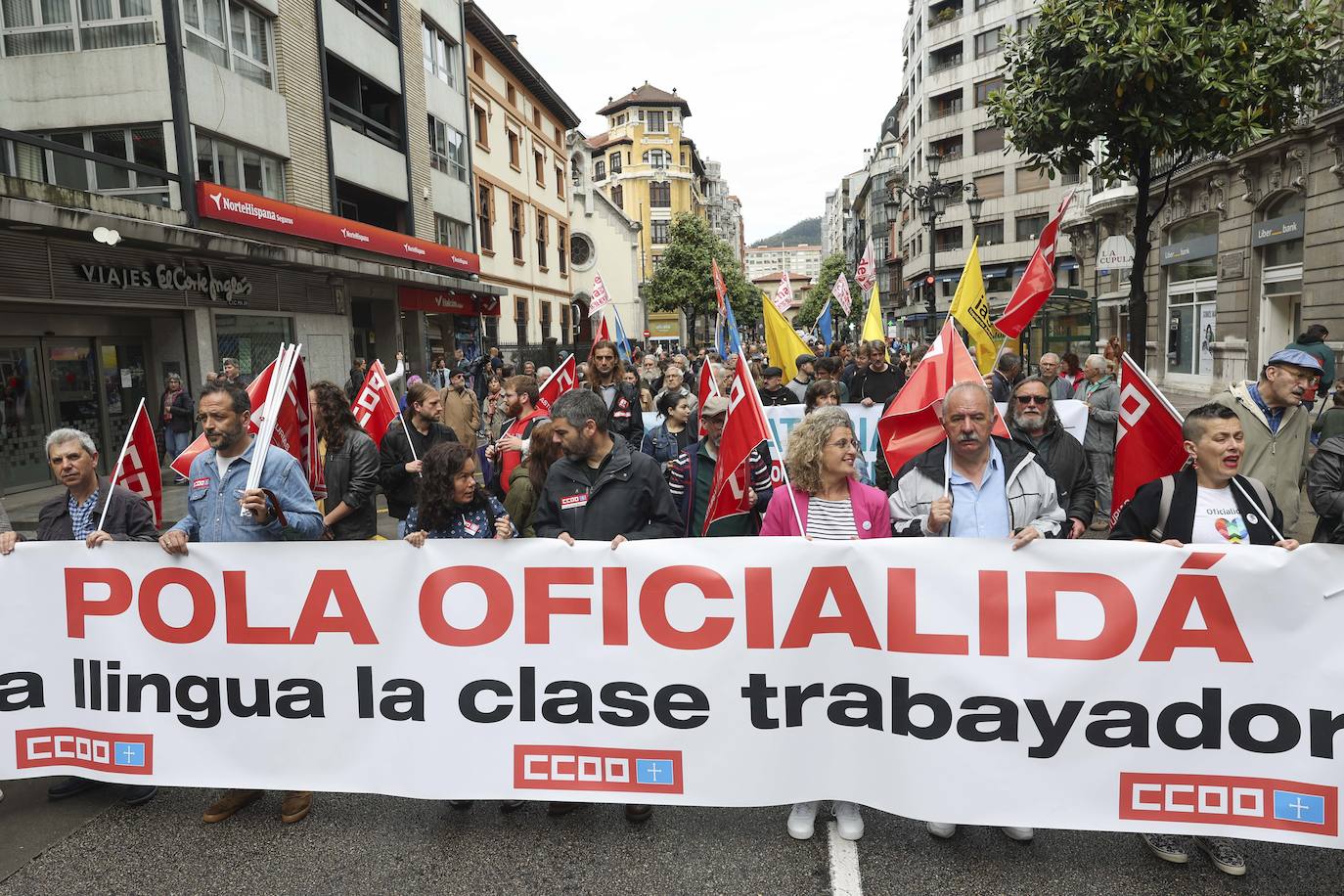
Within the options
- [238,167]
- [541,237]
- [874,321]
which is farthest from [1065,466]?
[541,237]

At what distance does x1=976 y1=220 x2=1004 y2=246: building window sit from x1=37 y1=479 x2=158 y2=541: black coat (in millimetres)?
53554

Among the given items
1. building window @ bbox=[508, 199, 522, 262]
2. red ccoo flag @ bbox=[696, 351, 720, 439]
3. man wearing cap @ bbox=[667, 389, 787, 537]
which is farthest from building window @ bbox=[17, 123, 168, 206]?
building window @ bbox=[508, 199, 522, 262]

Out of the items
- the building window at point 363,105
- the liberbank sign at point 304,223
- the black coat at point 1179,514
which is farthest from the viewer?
the building window at point 363,105

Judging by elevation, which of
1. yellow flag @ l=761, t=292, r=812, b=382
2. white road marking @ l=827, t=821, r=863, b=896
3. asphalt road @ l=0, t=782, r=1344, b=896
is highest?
yellow flag @ l=761, t=292, r=812, b=382

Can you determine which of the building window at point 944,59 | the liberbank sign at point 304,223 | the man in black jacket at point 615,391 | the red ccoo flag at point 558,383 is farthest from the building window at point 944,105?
the red ccoo flag at point 558,383

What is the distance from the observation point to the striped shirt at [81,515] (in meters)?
4.19

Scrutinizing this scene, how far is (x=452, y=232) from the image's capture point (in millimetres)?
27312

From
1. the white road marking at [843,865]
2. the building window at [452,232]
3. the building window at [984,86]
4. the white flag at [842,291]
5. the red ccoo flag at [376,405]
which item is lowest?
the white road marking at [843,865]

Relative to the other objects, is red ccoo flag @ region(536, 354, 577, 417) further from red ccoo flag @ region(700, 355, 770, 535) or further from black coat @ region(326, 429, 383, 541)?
red ccoo flag @ region(700, 355, 770, 535)

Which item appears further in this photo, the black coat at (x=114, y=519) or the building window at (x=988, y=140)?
the building window at (x=988, y=140)

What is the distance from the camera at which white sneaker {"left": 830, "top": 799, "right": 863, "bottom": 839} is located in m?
3.51

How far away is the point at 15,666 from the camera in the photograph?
3828 millimetres

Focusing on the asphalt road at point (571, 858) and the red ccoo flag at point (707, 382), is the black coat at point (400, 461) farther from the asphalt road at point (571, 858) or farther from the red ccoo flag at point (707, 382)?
the asphalt road at point (571, 858)

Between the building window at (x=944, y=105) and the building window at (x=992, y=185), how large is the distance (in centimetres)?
485
